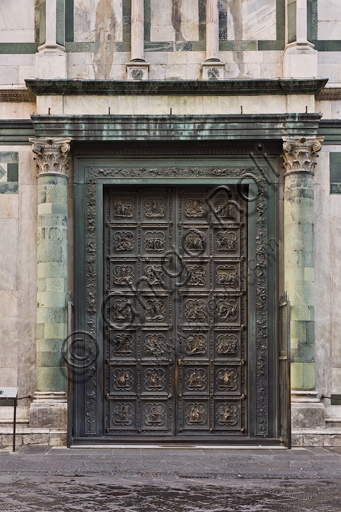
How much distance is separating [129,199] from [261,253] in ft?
8.83

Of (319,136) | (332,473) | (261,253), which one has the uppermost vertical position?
(319,136)

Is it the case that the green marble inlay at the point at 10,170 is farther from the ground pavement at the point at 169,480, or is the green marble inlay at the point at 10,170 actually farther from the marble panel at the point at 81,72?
the ground pavement at the point at 169,480

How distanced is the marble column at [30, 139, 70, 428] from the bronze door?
37.4 inches

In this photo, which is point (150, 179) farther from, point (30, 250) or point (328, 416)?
point (328, 416)

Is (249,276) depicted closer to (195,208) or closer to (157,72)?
(195,208)

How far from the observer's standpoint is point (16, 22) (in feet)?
51.0

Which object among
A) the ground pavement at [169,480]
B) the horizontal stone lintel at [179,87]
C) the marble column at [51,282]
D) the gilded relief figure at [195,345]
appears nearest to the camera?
the ground pavement at [169,480]

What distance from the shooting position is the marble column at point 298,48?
1505cm

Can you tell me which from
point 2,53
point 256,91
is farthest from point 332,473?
point 2,53

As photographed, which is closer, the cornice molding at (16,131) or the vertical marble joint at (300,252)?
the vertical marble joint at (300,252)

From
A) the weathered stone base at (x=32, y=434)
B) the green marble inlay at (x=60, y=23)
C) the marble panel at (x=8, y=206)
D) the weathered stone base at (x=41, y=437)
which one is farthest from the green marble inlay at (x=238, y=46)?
the weathered stone base at (x=41, y=437)

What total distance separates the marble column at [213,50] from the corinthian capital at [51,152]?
2.89m

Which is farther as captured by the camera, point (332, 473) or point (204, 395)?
point (204, 395)

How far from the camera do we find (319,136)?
15172mm
